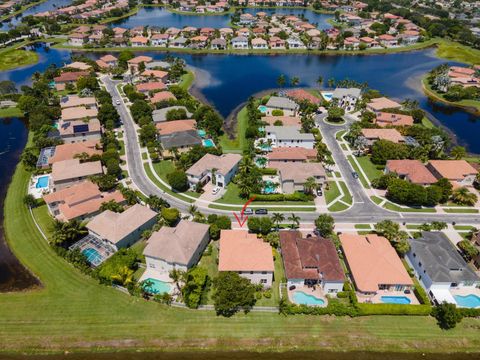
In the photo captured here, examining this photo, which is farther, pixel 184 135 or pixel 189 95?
pixel 189 95

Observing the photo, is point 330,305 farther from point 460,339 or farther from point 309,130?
point 309,130

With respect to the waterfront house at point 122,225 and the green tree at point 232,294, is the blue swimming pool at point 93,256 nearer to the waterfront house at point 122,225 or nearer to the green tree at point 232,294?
the waterfront house at point 122,225

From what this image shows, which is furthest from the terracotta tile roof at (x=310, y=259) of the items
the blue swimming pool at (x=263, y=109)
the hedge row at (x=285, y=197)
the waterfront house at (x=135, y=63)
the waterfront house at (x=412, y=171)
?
the waterfront house at (x=135, y=63)

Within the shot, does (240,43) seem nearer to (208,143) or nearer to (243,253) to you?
(208,143)

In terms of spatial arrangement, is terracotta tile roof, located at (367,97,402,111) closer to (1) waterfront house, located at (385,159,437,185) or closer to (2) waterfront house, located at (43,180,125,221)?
(1) waterfront house, located at (385,159,437,185)

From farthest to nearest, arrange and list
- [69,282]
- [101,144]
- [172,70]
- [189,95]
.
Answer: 1. [172,70]
2. [189,95]
3. [101,144]
4. [69,282]

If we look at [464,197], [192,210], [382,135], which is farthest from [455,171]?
[192,210]

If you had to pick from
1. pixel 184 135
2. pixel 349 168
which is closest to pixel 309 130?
pixel 349 168
